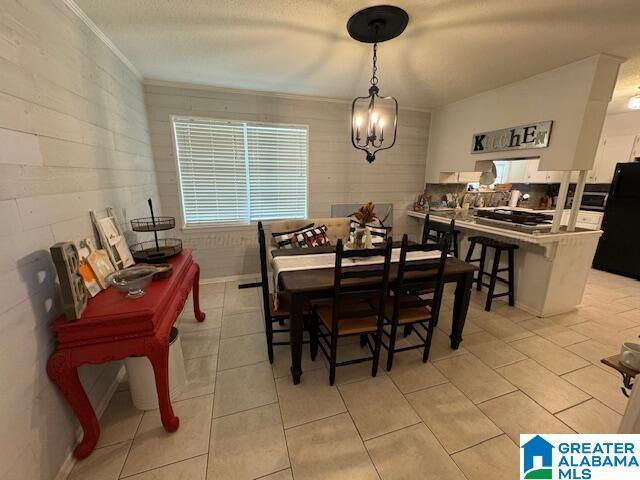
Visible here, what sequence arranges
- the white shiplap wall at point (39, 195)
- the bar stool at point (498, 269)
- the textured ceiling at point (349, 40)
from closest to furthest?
the white shiplap wall at point (39, 195)
the textured ceiling at point (349, 40)
the bar stool at point (498, 269)

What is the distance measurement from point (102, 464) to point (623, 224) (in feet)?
21.4

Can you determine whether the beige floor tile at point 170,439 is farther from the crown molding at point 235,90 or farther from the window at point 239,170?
the crown molding at point 235,90

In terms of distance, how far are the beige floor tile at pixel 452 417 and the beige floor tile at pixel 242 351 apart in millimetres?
1254

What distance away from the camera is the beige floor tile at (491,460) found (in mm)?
1320

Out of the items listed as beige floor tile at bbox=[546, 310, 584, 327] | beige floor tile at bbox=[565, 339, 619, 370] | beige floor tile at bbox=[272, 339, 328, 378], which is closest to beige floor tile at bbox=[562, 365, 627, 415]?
beige floor tile at bbox=[565, 339, 619, 370]

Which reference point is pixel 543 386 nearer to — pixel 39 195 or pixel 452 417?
pixel 452 417

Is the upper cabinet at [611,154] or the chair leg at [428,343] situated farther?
the upper cabinet at [611,154]

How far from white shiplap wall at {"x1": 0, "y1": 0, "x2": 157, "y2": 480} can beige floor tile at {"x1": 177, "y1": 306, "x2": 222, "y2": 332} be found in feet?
2.57

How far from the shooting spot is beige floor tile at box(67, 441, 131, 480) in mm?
1315

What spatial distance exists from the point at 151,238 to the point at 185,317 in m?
0.93

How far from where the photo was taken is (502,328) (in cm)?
261

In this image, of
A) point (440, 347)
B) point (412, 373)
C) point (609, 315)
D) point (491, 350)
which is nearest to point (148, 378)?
point (412, 373)

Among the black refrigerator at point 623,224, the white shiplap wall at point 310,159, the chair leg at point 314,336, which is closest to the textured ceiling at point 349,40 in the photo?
the white shiplap wall at point 310,159

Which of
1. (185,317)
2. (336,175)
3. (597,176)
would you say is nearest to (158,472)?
(185,317)
